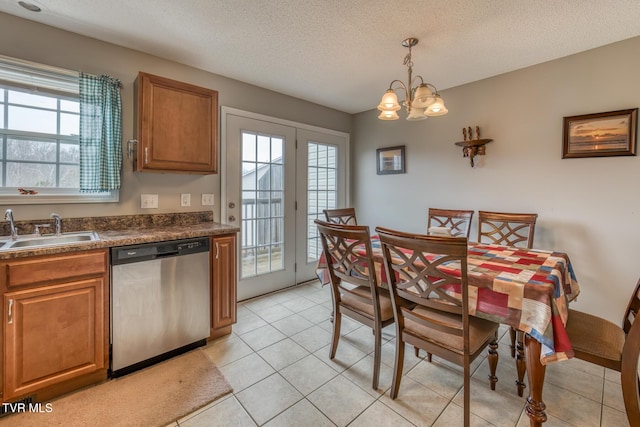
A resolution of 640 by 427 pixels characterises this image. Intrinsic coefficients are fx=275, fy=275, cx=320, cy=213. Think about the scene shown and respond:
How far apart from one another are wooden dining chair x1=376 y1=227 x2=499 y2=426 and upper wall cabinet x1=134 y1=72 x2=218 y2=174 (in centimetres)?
175

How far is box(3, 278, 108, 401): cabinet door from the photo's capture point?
1475 millimetres

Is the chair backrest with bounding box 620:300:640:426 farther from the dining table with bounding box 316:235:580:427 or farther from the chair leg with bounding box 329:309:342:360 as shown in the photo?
the chair leg with bounding box 329:309:342:360

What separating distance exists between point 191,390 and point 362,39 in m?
2.75

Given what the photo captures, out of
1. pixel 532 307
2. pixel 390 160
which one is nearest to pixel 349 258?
pixel 532 307

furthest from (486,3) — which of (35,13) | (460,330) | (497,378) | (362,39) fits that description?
(35,13)

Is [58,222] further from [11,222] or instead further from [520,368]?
[520,368]

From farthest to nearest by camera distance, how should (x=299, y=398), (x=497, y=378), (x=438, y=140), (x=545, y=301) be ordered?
1. (x=438, y=140)
2. (x=497, y=378)
3. (x=299, y=398)
4. (x=545, y=301)

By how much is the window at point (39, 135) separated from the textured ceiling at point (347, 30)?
0.40 m

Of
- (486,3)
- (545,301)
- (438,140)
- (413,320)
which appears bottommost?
(413,320)

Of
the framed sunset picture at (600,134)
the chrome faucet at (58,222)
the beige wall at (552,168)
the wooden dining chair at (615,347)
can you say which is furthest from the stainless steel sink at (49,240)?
the framed sunset picture at (600,134)

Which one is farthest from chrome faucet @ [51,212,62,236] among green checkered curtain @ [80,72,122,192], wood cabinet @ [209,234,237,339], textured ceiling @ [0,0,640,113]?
textured ceiling @ [0,0,640,113]

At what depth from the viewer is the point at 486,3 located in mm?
1743

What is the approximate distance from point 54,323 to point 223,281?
1.02 m

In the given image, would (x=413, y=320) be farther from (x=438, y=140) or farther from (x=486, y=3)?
(x=438, y=140)
